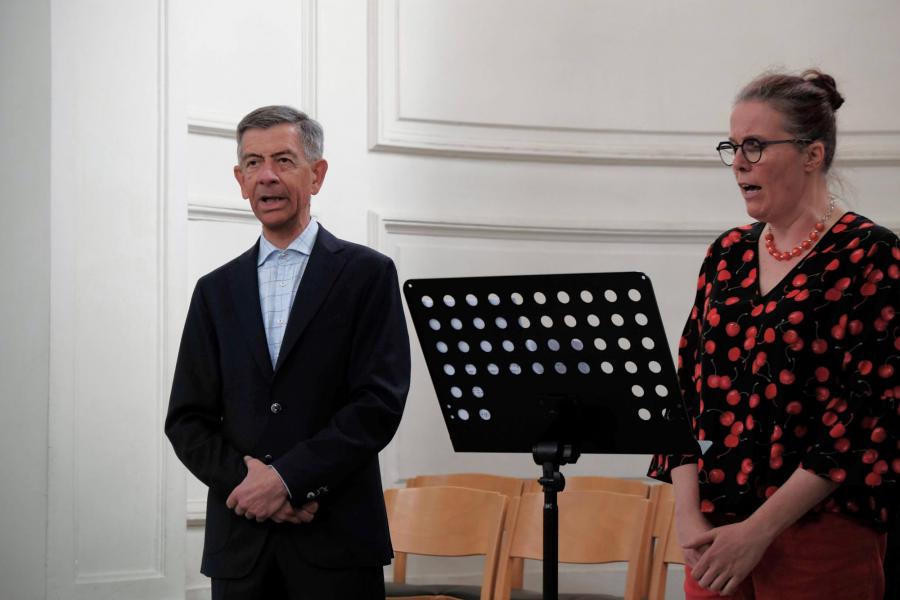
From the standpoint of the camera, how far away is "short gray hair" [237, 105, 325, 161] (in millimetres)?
2350

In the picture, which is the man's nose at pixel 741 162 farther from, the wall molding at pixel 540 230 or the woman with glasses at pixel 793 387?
the wall molding at pixel 540 230

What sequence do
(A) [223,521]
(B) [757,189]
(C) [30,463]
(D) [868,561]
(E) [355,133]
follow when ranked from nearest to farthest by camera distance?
(D) [868,561] < (B) [757,189] < (A) [223,521] < (C) [30,463] < (E) [355,133]

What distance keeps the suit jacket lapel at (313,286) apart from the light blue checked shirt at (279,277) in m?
0.03

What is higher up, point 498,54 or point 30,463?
point 498,54

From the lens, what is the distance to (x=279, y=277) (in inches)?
90.0

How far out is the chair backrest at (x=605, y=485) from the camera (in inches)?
148

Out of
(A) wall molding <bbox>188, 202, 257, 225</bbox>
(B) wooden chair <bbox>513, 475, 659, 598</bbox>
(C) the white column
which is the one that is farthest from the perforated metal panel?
(A) wall molding <bbox>188, 202, 257, 225</bbox>

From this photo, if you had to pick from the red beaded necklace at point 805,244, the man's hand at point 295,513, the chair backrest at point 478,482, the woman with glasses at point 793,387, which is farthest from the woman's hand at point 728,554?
the chair backrest at point 478,482

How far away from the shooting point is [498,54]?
15.6 ft

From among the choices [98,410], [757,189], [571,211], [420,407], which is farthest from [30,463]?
[757,189]

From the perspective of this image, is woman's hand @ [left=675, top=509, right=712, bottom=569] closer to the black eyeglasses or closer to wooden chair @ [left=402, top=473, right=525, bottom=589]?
the black eyeglasses

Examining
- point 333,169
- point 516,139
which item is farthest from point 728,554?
point 516,139

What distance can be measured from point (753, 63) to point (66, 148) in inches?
117

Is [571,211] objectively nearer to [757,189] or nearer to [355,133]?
[355,133]
